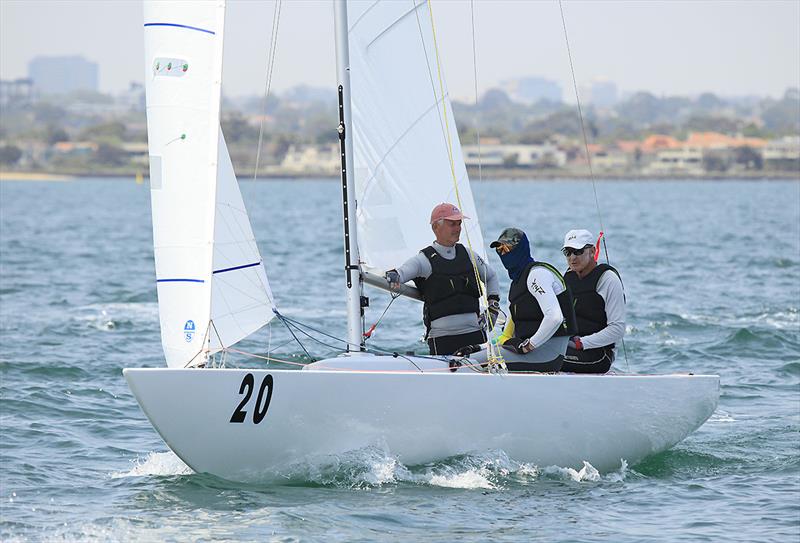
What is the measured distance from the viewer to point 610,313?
7.78 metres

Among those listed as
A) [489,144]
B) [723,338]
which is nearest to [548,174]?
[489,144]

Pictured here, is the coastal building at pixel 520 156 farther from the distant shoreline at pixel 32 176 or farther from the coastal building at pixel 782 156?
the distant shoreline at pixel 32 176

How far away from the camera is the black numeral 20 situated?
6953mm

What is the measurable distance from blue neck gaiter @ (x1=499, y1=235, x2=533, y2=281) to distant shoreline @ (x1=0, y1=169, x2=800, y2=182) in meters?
115

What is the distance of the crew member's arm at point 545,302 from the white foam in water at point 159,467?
84.1 inches

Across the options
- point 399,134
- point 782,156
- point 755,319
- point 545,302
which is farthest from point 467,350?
point 782,156

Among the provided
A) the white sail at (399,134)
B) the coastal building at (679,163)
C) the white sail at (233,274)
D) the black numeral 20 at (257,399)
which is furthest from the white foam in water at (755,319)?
the coastal building at (679,163)

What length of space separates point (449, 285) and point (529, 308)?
0.51 m

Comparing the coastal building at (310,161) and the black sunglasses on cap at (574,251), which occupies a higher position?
the coastal building at (310,161)

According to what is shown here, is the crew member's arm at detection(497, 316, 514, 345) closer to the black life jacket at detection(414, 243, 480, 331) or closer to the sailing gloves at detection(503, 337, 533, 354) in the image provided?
the sailing gloves at detection(503, 337, 533, 354)

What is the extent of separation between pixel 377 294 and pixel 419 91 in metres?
11.4

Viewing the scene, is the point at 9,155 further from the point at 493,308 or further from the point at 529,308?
the point at 529,308

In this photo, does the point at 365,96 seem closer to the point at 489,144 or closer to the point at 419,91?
the point at 419,91

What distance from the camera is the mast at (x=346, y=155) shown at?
7.78 m
